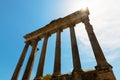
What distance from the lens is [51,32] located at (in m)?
25.3

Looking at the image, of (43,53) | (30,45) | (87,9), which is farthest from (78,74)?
(30,45)

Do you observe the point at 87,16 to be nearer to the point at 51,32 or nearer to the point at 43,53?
the point at 51,32

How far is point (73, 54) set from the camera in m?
18.7

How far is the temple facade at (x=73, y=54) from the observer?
15117 mm

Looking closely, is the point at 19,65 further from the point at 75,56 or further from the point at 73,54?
the point at 75,56

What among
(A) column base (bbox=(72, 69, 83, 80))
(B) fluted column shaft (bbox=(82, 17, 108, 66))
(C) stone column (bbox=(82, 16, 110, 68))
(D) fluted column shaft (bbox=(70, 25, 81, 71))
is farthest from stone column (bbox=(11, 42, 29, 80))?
(B) fluted column shaft (bbox=(82, 17, 108, 66))

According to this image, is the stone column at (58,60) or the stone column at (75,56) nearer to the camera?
the stone column at (75,56)

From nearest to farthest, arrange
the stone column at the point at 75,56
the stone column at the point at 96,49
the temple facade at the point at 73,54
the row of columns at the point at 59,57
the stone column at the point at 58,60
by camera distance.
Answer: the temple facade at the point at 73,54, the stone column at the point at 96,49, the row of columns at the point at 59,57, the stone column at the point at 75,56, the stone column at the point at 58,60

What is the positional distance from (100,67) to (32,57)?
1290cm

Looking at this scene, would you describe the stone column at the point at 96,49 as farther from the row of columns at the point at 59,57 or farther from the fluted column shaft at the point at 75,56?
the fluted column shaft at the point at 75,56

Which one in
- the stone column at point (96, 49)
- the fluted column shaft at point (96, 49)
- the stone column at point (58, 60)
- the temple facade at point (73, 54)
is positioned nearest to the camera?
the temple facade at point (73, 54)

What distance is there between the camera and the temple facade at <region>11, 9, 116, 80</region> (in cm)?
1512

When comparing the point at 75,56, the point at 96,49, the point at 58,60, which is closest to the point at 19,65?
the point at 58,60

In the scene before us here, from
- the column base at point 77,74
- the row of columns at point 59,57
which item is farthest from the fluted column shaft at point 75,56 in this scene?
the column base at point 77,74
